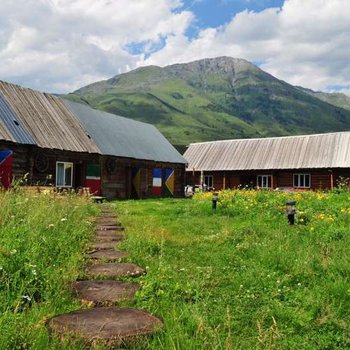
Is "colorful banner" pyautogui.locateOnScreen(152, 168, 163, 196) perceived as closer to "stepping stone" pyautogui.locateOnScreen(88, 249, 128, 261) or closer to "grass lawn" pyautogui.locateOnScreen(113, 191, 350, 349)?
"grass lawn" pyautogui.locateOnScreen(113, 191, 350, 349)

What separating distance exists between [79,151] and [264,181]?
20.4 metres

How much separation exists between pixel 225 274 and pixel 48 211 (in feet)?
11.2

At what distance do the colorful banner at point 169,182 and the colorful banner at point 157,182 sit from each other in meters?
0.68

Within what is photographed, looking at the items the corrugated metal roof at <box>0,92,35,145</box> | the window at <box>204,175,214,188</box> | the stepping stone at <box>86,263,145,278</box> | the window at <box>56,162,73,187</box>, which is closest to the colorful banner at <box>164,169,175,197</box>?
the window at <box>204,175,214,188</box>

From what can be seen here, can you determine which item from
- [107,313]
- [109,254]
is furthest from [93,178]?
[107,313]

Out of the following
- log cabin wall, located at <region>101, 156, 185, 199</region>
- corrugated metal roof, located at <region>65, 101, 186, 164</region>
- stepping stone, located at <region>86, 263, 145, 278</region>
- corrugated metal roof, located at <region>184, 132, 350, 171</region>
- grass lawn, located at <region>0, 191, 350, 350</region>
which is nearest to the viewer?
grass lawn, located at <region>0, 191, 350, 350</region>

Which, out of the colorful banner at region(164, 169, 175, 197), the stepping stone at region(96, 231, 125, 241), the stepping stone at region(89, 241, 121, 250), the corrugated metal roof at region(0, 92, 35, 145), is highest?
the corrugated metal roof at region(0, 92, 35, 145)

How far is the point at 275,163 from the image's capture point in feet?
117

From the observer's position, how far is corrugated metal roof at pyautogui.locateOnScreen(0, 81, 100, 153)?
20.4 meters

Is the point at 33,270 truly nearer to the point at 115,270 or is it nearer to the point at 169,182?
the point at 115,270

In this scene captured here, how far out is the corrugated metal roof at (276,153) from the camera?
111ft

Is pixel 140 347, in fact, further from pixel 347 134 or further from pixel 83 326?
pixel 347 134

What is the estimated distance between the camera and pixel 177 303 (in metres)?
4.18

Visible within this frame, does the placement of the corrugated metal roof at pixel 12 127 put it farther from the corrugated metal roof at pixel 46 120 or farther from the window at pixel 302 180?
the window at pixel 302 180
